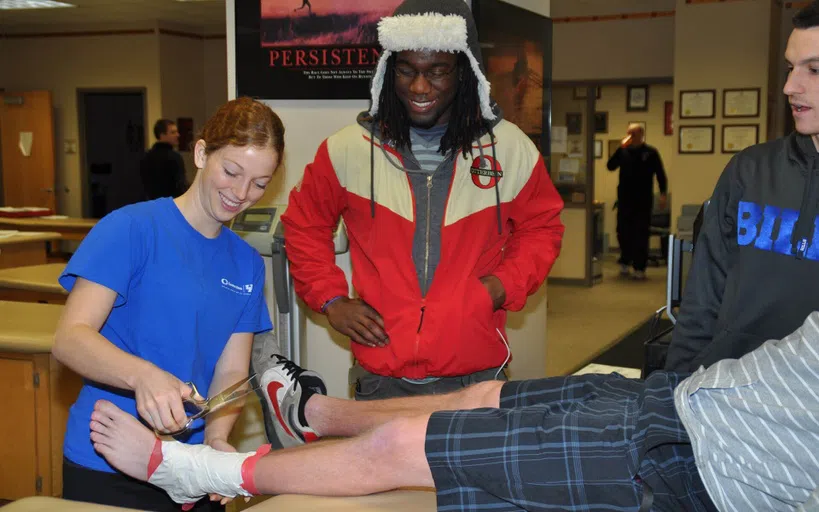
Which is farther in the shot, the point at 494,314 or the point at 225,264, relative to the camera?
the point at 494,314

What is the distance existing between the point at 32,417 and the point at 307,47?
5.69ft

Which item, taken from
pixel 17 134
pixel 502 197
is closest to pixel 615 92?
pixel 17 134

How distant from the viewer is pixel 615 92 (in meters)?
12.0

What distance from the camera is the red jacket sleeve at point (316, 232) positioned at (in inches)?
101

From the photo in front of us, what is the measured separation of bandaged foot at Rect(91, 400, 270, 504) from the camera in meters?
1.73

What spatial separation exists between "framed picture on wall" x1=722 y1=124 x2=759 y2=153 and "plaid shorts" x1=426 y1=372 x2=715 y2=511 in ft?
24.9

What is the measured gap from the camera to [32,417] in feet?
10.5

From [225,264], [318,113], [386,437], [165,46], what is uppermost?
[165,46]

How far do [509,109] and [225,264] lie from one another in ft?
6.61

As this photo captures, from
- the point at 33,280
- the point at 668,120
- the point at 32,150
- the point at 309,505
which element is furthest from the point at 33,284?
the point at 668,120

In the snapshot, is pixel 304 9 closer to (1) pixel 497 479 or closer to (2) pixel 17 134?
(1) pixel 497 479

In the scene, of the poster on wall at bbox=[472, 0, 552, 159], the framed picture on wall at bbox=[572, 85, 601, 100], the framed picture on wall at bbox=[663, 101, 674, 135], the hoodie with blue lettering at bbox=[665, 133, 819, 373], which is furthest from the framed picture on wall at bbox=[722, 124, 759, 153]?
the hoodie with blue lettering at bbox=[665, 133, 819, 373]

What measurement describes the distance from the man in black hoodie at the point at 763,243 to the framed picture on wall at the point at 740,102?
6860mm

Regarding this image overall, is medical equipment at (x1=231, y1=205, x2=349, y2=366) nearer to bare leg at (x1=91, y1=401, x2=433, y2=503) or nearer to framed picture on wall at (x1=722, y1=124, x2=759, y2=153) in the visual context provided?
bare leg at (x1=91, y1=401, x2=433, y2=503)
